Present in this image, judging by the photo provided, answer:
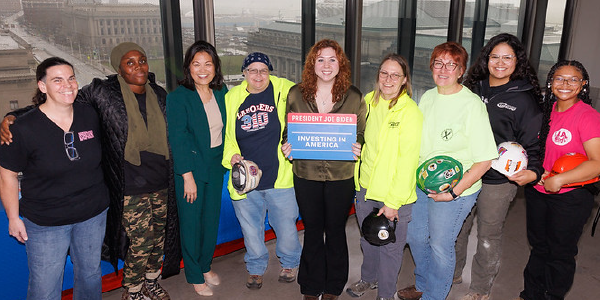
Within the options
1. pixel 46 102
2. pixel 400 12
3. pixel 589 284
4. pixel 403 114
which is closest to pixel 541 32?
pixel 400 12

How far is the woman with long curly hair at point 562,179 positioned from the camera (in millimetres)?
2336

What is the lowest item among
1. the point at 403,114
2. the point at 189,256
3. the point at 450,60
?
the point at 189,256

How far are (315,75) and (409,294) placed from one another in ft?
5.54

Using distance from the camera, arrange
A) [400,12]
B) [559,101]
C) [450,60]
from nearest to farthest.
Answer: [450,60] < [559,101] < [400,12]

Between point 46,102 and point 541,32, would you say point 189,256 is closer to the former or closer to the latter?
point 46,102

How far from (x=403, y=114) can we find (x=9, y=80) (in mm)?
2626

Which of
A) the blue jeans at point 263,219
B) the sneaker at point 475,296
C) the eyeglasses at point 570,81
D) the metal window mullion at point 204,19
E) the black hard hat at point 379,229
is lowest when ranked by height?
the sneaker at point 475,296

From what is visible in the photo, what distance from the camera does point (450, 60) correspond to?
2.30 meters

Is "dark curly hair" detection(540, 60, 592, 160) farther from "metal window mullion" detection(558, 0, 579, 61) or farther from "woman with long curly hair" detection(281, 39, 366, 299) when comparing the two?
"metal window mullion" detection(558, 0, 579, 61)

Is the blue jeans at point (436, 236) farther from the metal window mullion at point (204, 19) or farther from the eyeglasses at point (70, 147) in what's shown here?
the metal window mullion at point (204, 19)

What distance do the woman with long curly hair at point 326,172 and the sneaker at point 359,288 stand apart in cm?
27

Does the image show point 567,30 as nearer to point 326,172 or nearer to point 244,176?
point 326,172

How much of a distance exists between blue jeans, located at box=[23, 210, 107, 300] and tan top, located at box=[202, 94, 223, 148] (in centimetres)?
79

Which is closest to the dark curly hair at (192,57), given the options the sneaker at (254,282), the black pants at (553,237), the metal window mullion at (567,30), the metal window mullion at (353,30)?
the sneaker at (254,282)
